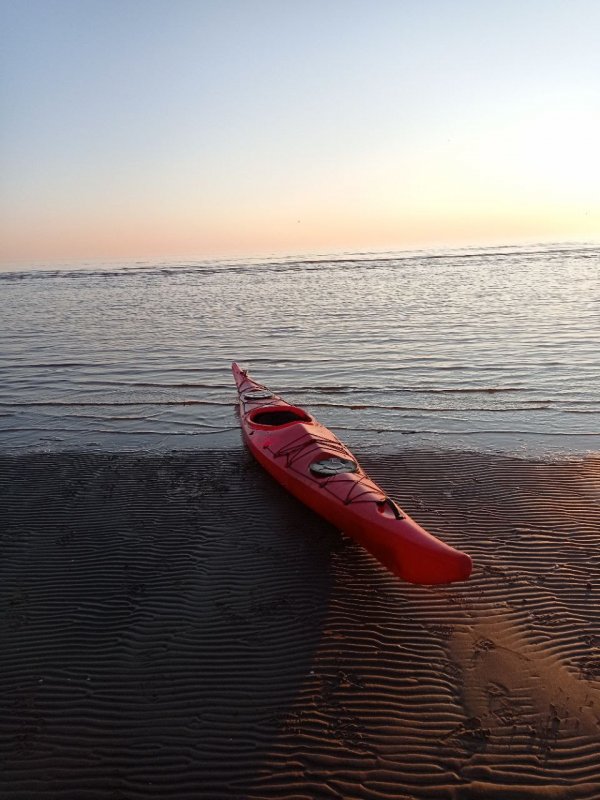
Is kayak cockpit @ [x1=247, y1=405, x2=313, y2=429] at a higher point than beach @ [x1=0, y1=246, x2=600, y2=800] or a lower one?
higher

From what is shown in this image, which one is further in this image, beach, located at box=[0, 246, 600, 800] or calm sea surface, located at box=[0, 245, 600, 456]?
calm sea surface, located at box=[0, 245, 600, 456]

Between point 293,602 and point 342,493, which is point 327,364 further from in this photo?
point 293,602

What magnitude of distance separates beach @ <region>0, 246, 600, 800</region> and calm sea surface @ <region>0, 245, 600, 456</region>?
11 cm

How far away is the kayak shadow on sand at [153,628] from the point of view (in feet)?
13.2

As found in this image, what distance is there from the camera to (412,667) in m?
4.83

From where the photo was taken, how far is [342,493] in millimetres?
6711

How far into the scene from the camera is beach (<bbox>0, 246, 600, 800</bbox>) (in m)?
4.00

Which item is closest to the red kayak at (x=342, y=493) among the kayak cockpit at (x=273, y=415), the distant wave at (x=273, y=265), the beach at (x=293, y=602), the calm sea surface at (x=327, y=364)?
the kayak cockpit at (x=273, y=415)

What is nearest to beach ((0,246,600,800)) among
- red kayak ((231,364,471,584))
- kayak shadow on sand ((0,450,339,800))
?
kayak shadow on sand ((0,450,339,800))

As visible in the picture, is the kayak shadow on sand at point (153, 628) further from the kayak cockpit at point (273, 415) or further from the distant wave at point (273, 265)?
the distant wave at point (273, 265)

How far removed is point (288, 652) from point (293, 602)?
0.71 metres

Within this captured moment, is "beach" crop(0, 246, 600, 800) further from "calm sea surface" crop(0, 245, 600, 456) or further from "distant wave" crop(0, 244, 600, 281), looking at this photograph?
"distant wave" crop(0, 244, 600, 281)

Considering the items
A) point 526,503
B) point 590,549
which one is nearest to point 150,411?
point 526,503

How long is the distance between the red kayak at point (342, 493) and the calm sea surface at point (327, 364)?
1.46 m
